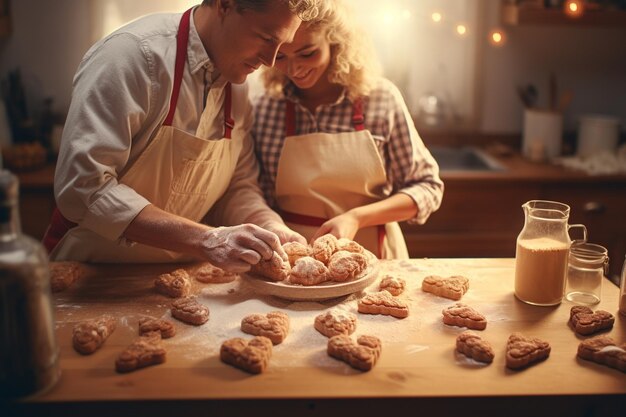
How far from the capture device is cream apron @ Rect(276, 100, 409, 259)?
7.46ft

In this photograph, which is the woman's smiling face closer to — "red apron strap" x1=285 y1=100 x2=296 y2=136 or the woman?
the woman

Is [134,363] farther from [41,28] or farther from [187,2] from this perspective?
[41,28]

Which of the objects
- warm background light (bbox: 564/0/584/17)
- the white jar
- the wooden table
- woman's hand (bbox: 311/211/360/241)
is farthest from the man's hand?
the white jar

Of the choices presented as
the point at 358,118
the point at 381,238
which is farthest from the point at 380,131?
the point at 381,238

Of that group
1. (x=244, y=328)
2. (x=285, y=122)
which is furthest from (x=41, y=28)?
(x=244, y=328)

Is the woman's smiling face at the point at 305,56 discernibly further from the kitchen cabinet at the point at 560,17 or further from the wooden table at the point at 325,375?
the kitchen cabinet at the point at 560,17

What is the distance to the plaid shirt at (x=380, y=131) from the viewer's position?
229 cm

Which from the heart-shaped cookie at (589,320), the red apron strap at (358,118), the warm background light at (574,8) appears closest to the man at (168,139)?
the red apron strap at (358,118)

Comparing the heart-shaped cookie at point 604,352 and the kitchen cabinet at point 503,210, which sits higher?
the heart-shaped cookie at point 604,352

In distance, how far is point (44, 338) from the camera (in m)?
1.26

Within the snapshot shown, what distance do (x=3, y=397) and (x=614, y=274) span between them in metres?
2.97

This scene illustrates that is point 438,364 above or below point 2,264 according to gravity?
below

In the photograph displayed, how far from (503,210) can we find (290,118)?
1377mm

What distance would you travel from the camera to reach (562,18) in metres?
3.38
